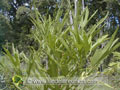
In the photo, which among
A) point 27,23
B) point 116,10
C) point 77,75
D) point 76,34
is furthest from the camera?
point 27,23

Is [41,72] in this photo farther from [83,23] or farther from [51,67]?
[83,23]

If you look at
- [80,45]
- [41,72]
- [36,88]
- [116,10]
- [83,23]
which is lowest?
[36,88]

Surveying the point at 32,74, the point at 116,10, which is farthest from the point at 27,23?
the point at 32,74

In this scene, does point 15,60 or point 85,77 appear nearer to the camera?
point 85,77

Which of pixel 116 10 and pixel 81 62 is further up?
pixel 116 10

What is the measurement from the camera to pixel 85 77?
711 mm

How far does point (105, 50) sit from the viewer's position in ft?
2.32

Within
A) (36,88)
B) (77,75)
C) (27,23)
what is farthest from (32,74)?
(27,23)

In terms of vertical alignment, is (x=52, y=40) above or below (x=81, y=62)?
above

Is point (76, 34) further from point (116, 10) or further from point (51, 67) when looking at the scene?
point (116, 10)

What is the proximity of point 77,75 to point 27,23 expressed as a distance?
11.3 metres

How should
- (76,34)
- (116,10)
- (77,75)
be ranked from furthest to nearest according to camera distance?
(116,10), (77,75), (76,34)

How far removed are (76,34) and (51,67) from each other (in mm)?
236

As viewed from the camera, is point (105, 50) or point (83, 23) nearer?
point (105, 50)
